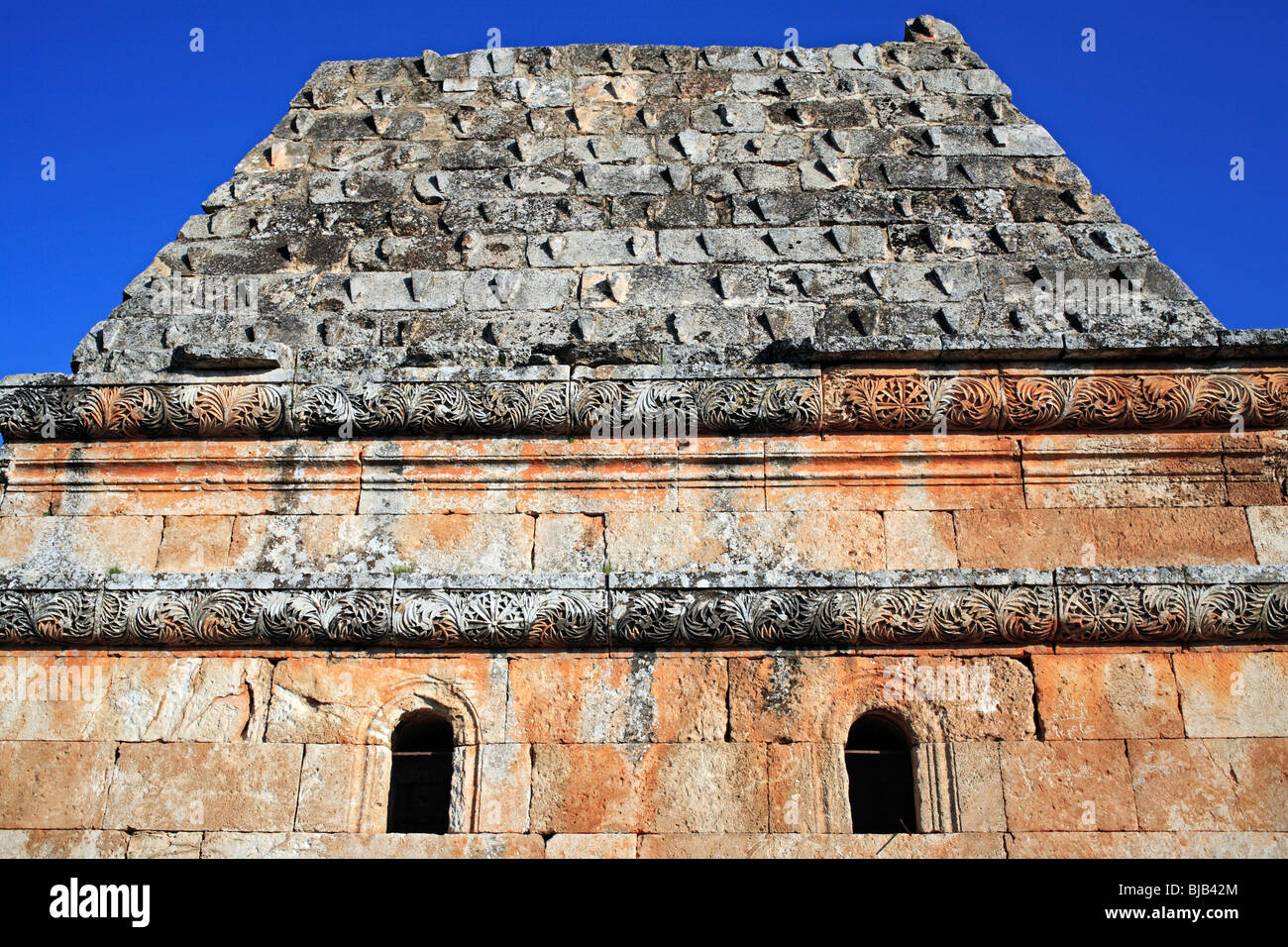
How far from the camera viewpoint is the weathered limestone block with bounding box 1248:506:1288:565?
5.40 metres

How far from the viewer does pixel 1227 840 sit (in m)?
4.79

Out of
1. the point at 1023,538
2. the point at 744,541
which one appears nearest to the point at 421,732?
the point at 744,541

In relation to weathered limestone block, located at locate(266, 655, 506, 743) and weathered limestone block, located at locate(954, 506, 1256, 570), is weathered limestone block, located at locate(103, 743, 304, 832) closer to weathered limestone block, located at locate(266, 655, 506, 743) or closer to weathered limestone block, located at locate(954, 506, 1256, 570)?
weathered limestone block, located at locate(266, 655, 506, 743)

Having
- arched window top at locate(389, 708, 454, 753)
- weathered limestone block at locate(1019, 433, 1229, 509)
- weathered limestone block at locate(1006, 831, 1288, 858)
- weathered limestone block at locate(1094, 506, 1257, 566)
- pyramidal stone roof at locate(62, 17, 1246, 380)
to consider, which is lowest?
weathered limestone block at locate(1006, 831, 1288, 858)

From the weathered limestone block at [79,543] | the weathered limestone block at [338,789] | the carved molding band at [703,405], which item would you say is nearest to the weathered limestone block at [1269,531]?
the carved molding band at [703,405]

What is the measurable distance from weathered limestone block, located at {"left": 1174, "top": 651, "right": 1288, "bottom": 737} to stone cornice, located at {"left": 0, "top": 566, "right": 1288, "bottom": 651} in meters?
0.09

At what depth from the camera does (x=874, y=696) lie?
5148 mm

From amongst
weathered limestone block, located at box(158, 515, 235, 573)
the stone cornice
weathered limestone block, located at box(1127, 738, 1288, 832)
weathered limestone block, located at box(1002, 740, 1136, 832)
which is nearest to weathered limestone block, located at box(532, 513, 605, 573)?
the stone cornice

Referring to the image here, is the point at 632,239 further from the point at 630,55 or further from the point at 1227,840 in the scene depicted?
the point at 1227,840

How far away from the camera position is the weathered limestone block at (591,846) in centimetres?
484

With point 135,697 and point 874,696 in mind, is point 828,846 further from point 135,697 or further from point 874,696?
point 135,697

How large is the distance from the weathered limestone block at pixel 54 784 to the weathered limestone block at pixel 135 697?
59 millimetres

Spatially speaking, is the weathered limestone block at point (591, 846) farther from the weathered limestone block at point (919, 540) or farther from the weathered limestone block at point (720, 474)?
the weathered limestone block at point (919, 540)
